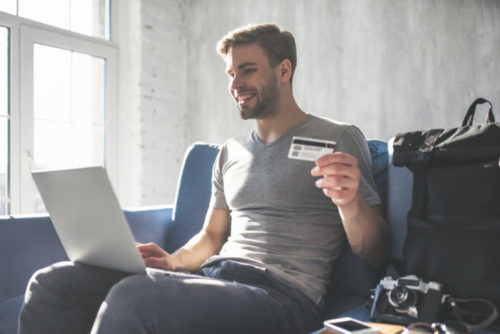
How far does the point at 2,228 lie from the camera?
1374 mm

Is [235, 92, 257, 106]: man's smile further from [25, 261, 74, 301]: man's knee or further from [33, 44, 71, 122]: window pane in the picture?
[33, 44, 71, 122]: window pane

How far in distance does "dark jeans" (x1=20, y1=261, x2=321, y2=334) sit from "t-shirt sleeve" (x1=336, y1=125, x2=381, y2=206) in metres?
0.33

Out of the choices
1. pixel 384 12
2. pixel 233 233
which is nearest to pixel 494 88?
pixel 384 12

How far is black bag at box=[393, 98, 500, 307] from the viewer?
3.32 feet

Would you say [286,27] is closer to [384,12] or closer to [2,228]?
[384,12]

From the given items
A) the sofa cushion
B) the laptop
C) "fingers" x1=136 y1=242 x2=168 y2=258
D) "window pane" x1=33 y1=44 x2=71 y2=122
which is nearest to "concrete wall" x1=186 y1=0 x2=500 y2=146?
"window pane" x1=33 y1=44 x2=71 y2=122

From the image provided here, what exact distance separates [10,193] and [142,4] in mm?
1564

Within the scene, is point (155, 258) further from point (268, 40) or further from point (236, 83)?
point (268, 40)

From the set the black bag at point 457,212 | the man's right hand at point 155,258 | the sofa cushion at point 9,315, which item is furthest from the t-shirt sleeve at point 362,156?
the sofa cushion at point 9,315

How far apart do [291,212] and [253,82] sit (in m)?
0.47

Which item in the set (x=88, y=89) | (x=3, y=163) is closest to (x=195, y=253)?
(x=3, y=163)

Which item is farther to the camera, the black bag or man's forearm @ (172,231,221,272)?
man's forearm @ (172,231,221,272)

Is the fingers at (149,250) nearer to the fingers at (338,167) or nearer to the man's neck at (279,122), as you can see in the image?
the man's neck at (279,122)

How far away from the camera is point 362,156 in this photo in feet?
4.17
